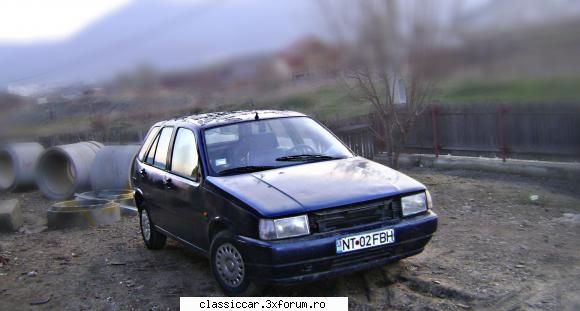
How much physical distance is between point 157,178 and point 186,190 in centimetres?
74

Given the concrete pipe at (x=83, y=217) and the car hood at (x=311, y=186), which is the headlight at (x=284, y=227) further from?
the concrete pipe at (x=83, y=217)

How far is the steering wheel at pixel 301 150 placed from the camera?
4.95 meters

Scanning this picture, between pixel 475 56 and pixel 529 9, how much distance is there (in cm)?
38

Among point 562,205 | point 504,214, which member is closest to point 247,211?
point 504,214

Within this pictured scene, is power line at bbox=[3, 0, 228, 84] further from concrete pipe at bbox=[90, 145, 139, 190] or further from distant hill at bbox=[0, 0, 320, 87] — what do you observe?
concrete pipe at bbox=[90, 145, 139, 190]

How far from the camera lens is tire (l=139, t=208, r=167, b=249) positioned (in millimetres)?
5907

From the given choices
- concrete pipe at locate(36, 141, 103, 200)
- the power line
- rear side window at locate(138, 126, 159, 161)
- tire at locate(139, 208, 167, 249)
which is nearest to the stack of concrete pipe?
concrete pipe at locate(36, 141, 103, 200)

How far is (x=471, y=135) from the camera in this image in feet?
31.5

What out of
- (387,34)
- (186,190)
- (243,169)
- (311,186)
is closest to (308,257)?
(311,186)

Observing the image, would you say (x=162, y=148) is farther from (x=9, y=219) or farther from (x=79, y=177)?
(x=79, y=177)

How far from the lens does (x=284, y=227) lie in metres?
3.90

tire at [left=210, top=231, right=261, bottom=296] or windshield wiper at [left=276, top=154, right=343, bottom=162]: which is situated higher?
windshield wiper at [left=276, top=154, right=343, bottom=162]

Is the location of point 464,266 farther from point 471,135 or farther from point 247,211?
A: point 471,135

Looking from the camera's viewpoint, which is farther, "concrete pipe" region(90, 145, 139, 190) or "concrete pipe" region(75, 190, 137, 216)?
"concrete pipe" region(90, 145, 139, 190)
